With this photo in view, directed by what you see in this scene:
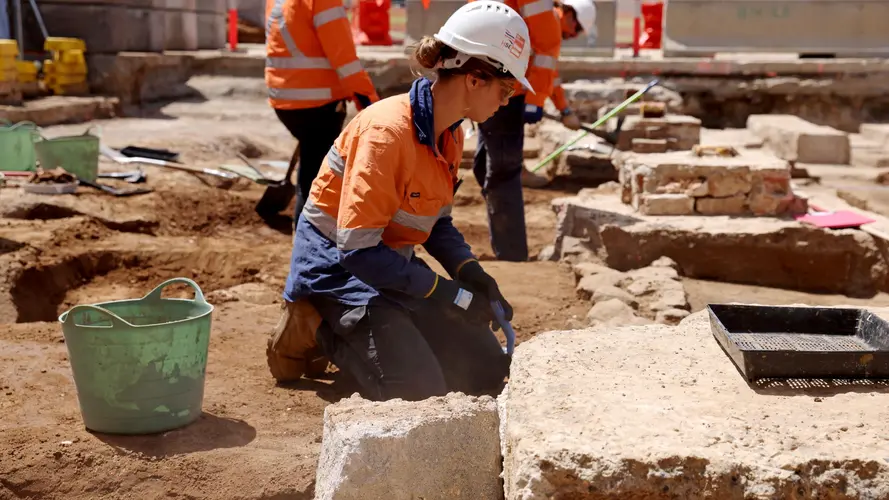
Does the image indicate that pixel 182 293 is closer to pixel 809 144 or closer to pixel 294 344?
pixel 294 344

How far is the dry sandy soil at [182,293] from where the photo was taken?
303cm

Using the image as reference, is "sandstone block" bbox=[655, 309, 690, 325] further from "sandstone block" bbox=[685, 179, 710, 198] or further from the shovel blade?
the shovel blade

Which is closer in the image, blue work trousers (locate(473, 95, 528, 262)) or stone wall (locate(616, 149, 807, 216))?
blue work trousers (locate(473, 95, 528, 262))

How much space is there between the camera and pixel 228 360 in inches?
169

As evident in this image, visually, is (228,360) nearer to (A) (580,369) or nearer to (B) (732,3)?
(A) (580,369)

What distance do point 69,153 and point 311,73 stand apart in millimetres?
2214

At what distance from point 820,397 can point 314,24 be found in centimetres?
402

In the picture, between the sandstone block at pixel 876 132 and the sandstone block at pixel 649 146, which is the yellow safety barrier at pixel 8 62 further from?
the sandstone block at pixel 876 132

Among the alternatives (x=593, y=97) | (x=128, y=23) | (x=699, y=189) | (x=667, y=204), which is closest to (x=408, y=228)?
(x=667, y=204)

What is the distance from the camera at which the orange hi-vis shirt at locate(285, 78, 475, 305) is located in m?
3.27

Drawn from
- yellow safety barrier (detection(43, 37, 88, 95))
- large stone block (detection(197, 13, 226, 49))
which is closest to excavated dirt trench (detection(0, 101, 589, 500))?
yellow safety barrier (detection(43, 37, 88, 95))

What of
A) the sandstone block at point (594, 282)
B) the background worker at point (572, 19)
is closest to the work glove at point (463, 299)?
the sandstone block at point (594, 282)

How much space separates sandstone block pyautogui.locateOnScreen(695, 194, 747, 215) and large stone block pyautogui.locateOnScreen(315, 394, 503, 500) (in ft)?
12.6

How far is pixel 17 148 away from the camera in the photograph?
744 cm
